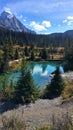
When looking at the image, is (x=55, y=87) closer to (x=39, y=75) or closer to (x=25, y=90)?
(x=25, y=90)

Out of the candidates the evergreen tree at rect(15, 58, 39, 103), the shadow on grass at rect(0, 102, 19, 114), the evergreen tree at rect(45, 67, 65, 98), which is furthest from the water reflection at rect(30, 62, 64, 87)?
the shadow on grass at rect(0, 102, 19, 114)

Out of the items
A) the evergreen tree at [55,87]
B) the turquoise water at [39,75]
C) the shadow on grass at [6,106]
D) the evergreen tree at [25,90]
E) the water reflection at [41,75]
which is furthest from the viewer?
the water reflection at [41,75]

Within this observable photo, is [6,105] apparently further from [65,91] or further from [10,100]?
[65,91]

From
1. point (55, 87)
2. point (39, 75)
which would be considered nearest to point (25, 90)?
point (55, 87)

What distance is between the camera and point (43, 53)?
396 feet

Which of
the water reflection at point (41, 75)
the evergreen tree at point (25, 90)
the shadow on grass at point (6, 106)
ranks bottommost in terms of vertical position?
the water reflection at point (41, 75)

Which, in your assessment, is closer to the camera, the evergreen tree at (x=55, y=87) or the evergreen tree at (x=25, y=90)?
the evergreen tree at (x=25, y=90)

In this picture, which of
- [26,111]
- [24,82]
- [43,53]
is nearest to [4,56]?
[43,53]

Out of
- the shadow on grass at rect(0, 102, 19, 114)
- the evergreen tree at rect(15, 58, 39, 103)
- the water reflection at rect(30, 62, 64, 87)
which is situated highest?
the evergreen tree at rect(15, 58, 39, 103)

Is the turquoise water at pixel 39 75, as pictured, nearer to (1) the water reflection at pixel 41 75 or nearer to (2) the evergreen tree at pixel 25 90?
(1) the water reflection at pixel 41 75

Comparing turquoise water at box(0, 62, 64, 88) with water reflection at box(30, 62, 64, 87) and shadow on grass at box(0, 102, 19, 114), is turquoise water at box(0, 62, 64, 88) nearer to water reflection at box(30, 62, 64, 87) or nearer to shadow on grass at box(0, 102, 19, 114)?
water reflection at box(30, 62, 64, 87)

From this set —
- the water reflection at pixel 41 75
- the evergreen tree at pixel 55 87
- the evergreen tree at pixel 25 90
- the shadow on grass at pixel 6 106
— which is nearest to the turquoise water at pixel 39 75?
the water reflection at pixel 41 75

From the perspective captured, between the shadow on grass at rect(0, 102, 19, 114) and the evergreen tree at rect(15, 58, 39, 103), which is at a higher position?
the evergreen tree at rect(15, 58, 39, 103)

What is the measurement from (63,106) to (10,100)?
7.42 m
